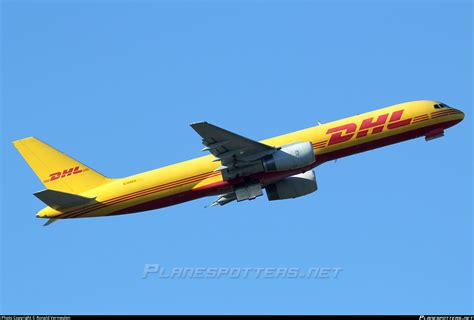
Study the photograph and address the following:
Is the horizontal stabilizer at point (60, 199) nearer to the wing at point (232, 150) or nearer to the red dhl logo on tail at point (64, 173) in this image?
the red dhl logo on tail at point (64, 173)

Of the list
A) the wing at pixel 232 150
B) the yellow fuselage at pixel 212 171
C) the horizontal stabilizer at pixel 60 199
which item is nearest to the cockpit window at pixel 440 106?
the yellow fuselage at pixel 212 171

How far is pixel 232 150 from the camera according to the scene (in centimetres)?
5738

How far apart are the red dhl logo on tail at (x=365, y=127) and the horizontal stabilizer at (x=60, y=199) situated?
17.5 m

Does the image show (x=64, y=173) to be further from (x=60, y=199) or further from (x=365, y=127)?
(x=365, y=127)

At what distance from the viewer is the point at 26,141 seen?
204 ft

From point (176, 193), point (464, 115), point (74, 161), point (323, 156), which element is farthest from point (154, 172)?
point (464, 115)

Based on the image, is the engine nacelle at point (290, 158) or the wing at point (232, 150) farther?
the engine nacelle at point (290, 158)

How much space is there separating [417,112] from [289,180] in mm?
10413

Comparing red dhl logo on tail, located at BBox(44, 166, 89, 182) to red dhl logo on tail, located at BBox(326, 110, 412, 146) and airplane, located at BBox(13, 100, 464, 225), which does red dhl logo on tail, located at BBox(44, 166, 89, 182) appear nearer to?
airplane, located at BBox(13, 100, 464, 225)

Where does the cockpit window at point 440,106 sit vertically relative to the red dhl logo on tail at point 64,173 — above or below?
below

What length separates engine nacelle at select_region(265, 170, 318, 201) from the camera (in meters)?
62.8

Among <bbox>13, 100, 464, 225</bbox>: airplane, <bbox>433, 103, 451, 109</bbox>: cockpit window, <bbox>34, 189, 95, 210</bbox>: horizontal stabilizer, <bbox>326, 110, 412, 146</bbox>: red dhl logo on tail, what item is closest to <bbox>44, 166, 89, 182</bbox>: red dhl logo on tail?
<bbox>13, 100, 464, 225</bbox>: airplane

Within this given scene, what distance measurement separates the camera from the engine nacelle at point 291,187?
62.8m

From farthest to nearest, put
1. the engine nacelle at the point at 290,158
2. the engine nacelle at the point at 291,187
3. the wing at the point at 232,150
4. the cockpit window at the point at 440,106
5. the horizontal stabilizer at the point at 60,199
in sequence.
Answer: the engine nacelle at the point at 291,187 < the cockpit window at the point at 440,106 < the engine nacelle at the point at 290,158 < the horizontal stabilizer at the point at 60,199 < the wing at the point at 232,150
